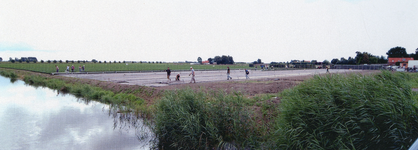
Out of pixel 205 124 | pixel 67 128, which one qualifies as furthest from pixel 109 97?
pixel 205 124

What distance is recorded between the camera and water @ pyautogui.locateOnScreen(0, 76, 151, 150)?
12.0 meters

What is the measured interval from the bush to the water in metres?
6.63

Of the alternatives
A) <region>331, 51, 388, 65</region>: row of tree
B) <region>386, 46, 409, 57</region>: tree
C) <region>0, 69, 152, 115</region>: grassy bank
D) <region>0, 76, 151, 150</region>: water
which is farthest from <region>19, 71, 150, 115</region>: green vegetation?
<region>386, 46, 409, 57</region>: tree

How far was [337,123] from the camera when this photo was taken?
22.9 feet

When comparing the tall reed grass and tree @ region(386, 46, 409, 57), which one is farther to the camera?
tree @ region(386, 46, 409, 57)

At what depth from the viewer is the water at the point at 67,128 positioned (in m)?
12.0

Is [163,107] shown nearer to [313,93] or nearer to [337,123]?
[313,93]

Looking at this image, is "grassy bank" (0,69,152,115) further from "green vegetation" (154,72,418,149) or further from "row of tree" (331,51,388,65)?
"row of tree" (331,51,388,65)

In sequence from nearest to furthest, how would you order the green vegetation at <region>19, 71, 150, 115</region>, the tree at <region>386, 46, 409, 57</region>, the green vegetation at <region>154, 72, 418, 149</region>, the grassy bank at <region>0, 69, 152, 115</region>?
the green vegetation at <region>154, 72, 418, 149</region> → the grassy bank at <region>0, 69, 152, 115</region> → the green vegetation at <region>19, 71, 150, 115</region> → the tree at <region>386, 46, 409, 57</region>

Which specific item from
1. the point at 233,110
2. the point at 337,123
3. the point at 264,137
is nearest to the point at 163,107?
the point at 233,110

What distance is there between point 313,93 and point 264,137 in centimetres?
234

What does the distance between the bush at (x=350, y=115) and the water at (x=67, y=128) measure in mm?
6633

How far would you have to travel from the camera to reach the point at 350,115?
698 centimetres

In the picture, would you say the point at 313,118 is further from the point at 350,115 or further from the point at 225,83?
the point at 225,83
